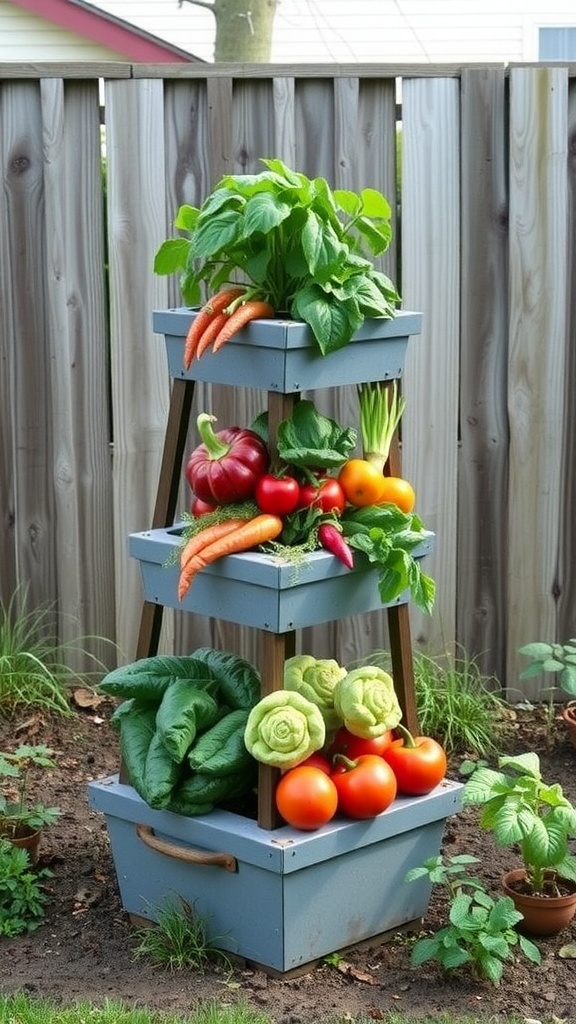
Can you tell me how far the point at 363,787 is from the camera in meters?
3.40

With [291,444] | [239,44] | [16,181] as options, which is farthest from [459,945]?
[239,44]

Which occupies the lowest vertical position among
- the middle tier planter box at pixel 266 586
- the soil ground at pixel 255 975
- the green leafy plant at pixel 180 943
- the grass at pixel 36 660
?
the soil ground at pixel 255 975

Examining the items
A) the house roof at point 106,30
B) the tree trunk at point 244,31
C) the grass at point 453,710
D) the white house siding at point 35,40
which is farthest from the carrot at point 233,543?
the white house siding at point 35,40

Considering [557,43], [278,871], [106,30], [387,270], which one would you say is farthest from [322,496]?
[557,43]

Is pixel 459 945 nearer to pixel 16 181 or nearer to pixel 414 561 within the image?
pixel 414 561

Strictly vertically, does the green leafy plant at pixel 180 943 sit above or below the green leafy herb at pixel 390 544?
below

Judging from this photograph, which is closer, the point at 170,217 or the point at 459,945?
the point at 459,945

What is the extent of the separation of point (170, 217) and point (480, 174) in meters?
1.04

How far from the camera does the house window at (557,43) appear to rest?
589 inches

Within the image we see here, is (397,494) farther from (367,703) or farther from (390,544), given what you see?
(367,703)

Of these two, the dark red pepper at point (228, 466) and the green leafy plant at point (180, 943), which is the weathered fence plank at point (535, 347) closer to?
the dark red pepper at point (228, 466)

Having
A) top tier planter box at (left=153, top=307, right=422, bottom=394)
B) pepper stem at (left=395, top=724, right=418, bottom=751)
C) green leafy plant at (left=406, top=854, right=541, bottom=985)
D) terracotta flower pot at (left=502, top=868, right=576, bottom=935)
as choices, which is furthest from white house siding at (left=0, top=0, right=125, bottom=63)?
green leafy plant at (left=406, top=854, right=541, bottom=985)

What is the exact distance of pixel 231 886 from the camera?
11.3 feet

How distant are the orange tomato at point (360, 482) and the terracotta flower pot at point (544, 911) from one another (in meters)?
1.00
